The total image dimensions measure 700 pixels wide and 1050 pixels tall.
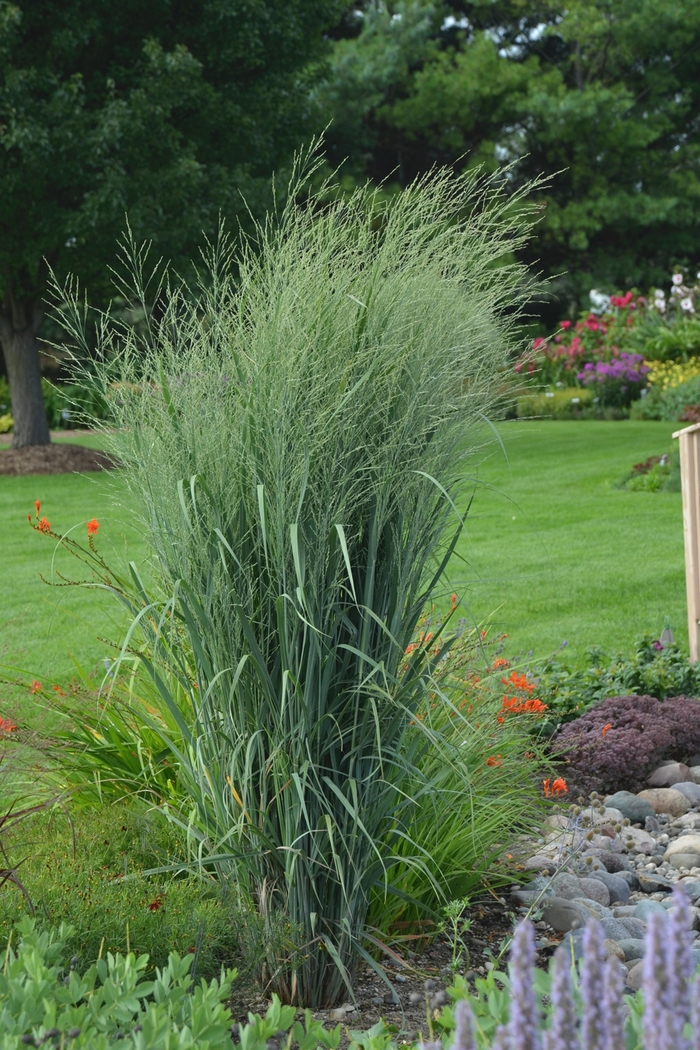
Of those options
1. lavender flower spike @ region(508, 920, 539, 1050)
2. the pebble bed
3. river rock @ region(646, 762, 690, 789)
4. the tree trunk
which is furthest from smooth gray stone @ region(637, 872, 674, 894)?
the tree trunk

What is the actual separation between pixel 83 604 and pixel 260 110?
8.67 meters

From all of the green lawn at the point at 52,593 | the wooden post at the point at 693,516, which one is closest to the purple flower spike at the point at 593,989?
the green lawn at the point at 52,593

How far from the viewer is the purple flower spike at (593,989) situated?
3.27 ft

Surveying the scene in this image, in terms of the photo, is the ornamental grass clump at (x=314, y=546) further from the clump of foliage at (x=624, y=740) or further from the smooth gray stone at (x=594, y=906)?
the clump of foliage at (x=624, y=740)

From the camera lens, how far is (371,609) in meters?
2.30

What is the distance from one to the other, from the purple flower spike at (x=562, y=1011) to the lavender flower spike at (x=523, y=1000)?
0.07 feet

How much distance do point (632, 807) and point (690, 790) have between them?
314 millimetres

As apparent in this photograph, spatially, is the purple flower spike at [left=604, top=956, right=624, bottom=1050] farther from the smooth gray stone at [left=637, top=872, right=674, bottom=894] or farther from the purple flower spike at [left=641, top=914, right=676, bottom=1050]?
the smooth gray stone at [left=637, top=872, right=674, bottom=894]

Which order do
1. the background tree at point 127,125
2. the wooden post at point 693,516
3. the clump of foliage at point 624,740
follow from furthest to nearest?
the background tree at point 127,125 → the wooden post at point 693,516 → the clump of foliage at point 624,740

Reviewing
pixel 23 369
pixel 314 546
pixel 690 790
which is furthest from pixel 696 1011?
pixel 23 369

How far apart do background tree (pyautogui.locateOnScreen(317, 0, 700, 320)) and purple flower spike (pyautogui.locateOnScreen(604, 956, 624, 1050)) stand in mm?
24204

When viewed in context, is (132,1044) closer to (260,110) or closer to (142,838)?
(142,838)

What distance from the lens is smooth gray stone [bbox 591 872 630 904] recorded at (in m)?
3.06

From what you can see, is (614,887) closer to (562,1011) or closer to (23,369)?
(562,1011)
